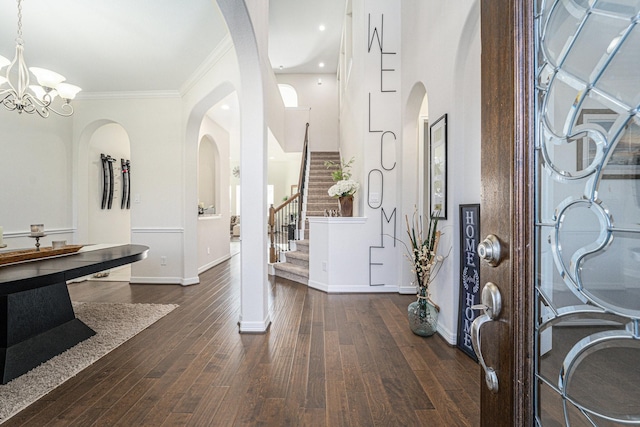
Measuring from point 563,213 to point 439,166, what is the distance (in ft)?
8.31

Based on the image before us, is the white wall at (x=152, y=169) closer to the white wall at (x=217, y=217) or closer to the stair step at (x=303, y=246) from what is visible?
the white wall at (x=217, y=217)

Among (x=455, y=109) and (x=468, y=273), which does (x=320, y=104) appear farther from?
(x=468, y=273)

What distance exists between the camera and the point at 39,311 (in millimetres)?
2484

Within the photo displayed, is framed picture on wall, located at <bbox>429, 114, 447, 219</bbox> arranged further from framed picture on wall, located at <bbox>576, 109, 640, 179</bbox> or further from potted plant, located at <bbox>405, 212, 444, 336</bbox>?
framed picture on wall, located at <bbox>576, 109, 640, 179</bbox>

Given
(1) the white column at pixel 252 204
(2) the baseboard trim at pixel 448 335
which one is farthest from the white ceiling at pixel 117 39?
(2) the baseboard trim at pixel 448 335

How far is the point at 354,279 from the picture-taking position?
14.0 ft

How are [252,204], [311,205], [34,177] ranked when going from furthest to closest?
[311,205]
[34,177]
[252,204]

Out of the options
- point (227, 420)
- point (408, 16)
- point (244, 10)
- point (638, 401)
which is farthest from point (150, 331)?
point (408, 16)

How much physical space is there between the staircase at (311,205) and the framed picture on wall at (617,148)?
A: 4.37 m

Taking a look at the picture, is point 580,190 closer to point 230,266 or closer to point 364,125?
point 364,125

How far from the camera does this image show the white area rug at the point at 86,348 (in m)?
1.93

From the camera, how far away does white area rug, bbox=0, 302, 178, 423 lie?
1.93 metres

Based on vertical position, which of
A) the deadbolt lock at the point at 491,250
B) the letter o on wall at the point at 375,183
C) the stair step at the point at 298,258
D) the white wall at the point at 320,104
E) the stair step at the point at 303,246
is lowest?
the stair step at the point at 298,258

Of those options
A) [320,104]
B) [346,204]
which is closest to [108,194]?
[346,204]
